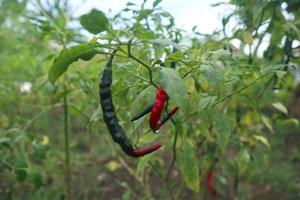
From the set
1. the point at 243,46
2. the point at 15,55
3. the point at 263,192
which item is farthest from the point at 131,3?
the point at 263,192

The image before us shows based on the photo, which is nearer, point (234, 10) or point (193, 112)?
point (193, 112)

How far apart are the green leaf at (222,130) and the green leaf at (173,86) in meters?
0.35

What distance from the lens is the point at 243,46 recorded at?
5.34 feet

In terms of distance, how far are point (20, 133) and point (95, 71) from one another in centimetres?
40

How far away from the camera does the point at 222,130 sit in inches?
49.0

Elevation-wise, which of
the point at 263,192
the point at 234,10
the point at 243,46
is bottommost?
the point at 263,192

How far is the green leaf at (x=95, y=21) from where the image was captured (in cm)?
98

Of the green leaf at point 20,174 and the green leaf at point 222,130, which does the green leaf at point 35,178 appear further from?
the green leaf at point 222,130

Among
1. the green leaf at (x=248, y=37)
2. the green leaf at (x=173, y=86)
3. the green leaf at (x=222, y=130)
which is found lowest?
the green leaf at (x=222, y=130)

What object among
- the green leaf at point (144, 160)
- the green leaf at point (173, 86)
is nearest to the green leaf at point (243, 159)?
the green leaf at point (144, 160)

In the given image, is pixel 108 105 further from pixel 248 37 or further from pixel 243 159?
pixel 243 159

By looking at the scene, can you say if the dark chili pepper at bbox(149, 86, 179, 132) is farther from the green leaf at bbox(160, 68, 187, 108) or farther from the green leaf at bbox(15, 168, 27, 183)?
the green leaf at bbox(15, 168, 27, 183)

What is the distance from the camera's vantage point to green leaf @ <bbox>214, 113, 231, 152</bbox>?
1236mm

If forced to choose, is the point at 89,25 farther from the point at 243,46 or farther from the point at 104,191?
the point at 104,191
